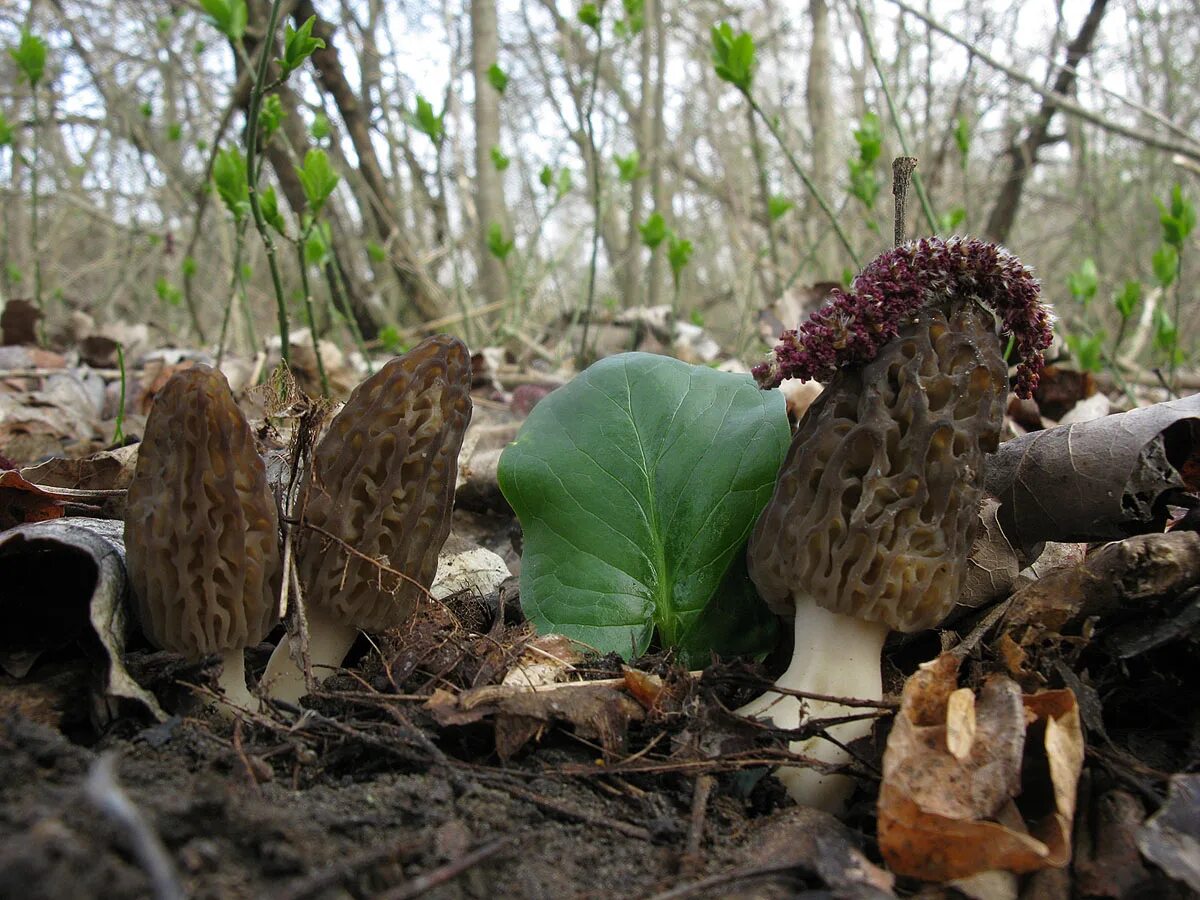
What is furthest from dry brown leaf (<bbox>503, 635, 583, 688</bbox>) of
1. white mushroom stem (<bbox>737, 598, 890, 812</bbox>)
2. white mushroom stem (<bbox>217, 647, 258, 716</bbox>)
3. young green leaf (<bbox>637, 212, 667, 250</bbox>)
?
young green leaf (<bbox>637, 212, 667, 250</bbox>)

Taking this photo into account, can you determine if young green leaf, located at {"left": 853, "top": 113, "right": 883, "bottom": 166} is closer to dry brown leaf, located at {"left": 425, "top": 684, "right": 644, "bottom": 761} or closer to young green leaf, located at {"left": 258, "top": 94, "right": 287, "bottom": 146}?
young green leaf, located at {"left": 258, "top": 94, "right": 287, "bottom": 146}

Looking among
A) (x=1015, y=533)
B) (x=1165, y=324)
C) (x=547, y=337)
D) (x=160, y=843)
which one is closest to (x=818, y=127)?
(x=547, y=337)

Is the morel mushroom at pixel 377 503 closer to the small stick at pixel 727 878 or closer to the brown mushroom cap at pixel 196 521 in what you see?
the brown mushroom cap at pixel 196 521

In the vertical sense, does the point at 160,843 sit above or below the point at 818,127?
below

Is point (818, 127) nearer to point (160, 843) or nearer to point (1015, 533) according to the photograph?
point (1015, 533)

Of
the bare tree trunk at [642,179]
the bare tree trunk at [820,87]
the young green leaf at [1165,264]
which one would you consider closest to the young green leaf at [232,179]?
the young green leaf at [1165,264]

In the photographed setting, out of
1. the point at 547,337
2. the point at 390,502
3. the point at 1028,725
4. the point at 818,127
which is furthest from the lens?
the point at 818,127

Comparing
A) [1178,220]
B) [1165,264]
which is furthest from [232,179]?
[1165,264]
